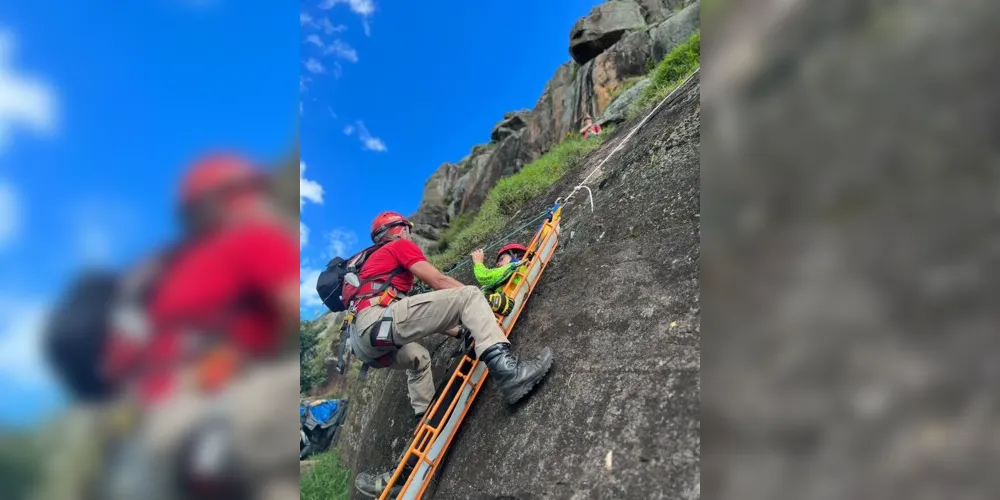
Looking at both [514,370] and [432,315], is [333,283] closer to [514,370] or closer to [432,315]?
[432,315]

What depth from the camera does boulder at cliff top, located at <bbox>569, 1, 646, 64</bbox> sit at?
71.9 feet

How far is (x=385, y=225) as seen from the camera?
4535 millimetres

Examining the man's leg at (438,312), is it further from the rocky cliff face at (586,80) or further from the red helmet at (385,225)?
the rocky cliff face at (586,80)

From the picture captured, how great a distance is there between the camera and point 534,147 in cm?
2461

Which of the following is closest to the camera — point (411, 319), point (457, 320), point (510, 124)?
point (411, 319)
